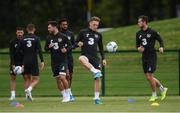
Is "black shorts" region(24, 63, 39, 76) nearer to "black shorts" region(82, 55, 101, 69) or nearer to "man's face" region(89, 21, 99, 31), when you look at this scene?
"black shorts" region(82, 55, 101, 69)

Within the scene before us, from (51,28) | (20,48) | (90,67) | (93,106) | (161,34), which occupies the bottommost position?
(93,106)

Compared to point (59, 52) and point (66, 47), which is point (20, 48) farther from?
point (66, 47)

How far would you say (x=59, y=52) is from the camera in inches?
803

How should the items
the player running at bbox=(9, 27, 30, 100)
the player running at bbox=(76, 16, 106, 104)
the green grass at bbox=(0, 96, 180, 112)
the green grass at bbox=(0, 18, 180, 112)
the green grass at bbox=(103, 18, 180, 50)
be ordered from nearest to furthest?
the green grass at bbox=(0, 96, 180, 112) < the player running at bbox=(76, 16, 106, 104) < the green grass at bbox=(0, 18, 180, 112) < the player running at bbox=(9, 27, 30, 100) < the green grass at bbox=(103, 18, 180, 50)

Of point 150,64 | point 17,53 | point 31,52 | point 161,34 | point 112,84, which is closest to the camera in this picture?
point 150,64

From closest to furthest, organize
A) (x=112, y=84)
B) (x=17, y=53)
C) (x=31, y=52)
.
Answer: (x=31, y=52) < (x=17, y=53) < (x=112, y=84)

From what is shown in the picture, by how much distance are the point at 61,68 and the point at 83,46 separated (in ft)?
2.70

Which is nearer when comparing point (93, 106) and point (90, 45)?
point (93, 106)

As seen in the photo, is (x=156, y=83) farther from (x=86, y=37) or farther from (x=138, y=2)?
(x=138, y=2)

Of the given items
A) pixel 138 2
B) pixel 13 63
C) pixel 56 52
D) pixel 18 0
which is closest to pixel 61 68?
pixel 56 52

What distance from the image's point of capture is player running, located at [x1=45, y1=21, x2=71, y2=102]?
2031cm

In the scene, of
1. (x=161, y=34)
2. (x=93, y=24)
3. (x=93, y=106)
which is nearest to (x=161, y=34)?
(x=161, y=34)

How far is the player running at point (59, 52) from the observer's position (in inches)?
800

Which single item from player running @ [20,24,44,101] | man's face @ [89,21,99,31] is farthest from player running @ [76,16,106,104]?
player running @ [20,24,44,101]
